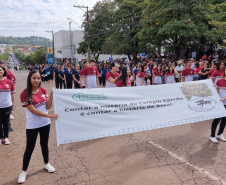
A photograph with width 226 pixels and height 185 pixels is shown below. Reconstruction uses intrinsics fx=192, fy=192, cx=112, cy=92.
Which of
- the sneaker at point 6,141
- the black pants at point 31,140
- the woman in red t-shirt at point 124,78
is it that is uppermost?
the woman in red t-shirt at point 124,78

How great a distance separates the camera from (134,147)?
429cm

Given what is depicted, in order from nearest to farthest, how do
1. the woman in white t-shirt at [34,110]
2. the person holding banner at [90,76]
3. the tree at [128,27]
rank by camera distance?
the woman in white t-shirt at [34,110], the person holding banner at [90,76], the tree at [128,27]

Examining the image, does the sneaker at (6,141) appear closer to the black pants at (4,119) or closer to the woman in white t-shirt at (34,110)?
the black pants at (4,119)

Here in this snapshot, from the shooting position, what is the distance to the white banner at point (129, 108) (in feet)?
10.6

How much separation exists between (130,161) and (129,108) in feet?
3.36

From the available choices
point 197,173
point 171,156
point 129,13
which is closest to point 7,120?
point 171,156

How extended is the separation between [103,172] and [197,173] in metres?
1.61

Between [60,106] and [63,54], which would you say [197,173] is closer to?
[60,106]

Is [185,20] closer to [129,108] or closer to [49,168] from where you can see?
[129,108]

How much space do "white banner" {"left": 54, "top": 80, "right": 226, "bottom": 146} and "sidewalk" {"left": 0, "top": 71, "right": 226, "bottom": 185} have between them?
65 cm

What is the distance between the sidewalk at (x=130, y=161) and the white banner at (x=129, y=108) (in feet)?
2.13

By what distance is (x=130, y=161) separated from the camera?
3697mm

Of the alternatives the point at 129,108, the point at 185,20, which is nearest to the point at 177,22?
the point at 185,20

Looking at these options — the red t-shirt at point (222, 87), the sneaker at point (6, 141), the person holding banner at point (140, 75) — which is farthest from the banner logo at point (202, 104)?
the sneaker at point (6, 141)
